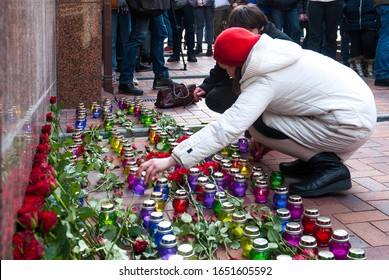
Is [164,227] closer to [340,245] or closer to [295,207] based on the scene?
[340,245]

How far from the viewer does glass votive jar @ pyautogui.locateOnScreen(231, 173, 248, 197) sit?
10.8 ft

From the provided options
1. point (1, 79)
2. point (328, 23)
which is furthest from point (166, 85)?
point (1, 79)

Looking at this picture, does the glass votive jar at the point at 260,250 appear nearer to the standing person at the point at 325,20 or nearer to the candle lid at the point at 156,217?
the candle lid at the point at 156,217

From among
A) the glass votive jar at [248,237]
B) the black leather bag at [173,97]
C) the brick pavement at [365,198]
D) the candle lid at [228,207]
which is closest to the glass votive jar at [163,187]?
the brick pavement at [365,198]

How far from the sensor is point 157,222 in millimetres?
2535

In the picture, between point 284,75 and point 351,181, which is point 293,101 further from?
point 351,181

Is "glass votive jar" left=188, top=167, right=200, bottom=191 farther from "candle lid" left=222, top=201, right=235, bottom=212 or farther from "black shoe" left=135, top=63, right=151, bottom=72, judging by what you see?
"black shoe" left=135, top=63, right=151, bottom=72

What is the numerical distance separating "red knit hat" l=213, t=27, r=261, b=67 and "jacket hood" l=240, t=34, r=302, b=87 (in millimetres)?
37

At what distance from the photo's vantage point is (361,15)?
8102mm

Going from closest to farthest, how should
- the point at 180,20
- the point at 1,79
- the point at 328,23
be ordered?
the point at 1,79, the point at 328,23, the point at 180,20

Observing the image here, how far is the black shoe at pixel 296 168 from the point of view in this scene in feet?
12.1

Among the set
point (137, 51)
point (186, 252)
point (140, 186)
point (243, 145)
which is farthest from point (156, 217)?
point (137, 51)

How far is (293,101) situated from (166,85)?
13.2 ft

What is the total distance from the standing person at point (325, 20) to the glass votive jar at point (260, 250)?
5.70 m
